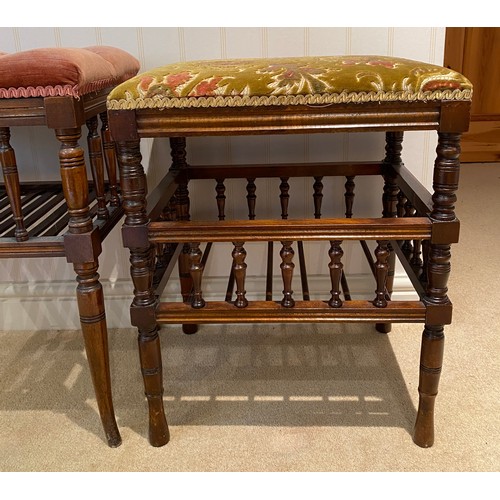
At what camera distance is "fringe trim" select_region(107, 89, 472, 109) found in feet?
2.68

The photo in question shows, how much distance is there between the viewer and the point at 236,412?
110cm

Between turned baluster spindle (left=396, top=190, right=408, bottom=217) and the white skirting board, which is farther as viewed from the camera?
the white skirting board

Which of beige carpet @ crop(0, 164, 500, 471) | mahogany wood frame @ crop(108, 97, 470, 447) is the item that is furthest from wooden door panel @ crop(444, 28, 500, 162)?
mahogany wood frame @ crop(108, 97, 470, 447)

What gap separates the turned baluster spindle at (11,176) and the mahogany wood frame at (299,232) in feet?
0.54

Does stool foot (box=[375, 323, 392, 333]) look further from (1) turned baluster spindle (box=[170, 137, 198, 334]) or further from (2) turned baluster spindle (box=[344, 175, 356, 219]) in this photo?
(1) turned baluster spindle (box=[170, 137, 198, 334])

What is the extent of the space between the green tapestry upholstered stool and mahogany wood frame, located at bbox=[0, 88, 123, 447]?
6cm

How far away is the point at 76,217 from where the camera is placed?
0.91m

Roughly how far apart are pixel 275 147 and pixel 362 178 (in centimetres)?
21

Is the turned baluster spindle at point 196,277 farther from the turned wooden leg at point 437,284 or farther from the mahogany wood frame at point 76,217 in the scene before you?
the turned wooden leg at point 437,284

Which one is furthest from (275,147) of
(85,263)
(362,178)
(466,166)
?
(466,166)

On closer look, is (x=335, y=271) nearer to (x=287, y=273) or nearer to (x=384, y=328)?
(x=287, y=273)

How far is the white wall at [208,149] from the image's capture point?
125 centimetres

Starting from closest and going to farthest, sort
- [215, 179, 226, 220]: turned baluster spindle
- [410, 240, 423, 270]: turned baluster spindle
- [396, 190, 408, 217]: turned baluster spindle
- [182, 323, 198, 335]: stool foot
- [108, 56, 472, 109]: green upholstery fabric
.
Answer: [108, 56, 472, 109]: green upholstery fabric, [410, 240, 423, 270]: turned baluster spindle, [396, 190, 408, 217]: turned baluster spindle, [215, 179, 226, 220]: turned baluster spindle, [182, 323, 198, 335]: stool foot

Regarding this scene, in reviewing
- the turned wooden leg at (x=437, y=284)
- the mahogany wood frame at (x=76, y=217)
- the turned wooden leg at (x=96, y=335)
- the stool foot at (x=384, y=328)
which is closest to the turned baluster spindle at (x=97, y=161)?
the mahogany wood frame at (x=76, y=217)
